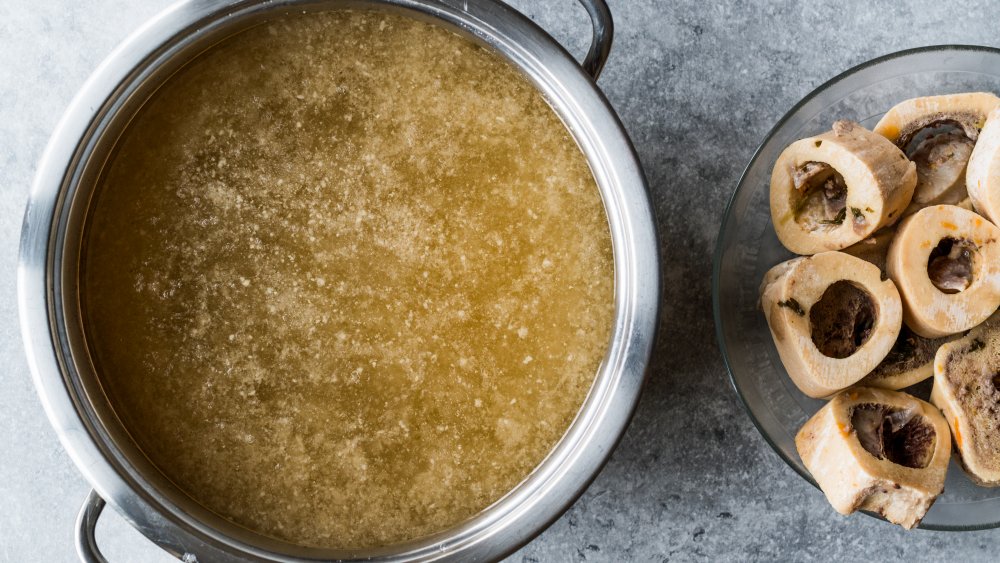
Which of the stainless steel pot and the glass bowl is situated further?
the glass bowl

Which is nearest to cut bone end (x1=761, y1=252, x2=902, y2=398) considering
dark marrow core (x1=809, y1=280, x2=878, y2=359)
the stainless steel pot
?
dark marrow core (x1=809, y1=280, x2=878, y2=359)

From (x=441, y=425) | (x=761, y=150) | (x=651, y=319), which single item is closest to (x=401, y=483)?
(x=441, y=425)

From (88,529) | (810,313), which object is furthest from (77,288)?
(810,313)

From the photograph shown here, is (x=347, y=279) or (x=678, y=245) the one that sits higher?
(x=678, y=245)

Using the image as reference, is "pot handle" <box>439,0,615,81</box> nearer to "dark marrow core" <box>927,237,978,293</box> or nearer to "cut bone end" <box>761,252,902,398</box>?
"cut bone end" <box>761,252,902,398</box>

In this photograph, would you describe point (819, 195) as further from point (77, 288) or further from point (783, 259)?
point (77, 288)

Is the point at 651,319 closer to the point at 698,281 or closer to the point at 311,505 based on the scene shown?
the point at 698,281

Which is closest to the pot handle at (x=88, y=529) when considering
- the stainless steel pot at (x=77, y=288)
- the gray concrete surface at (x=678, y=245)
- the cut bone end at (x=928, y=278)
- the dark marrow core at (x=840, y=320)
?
the stainless steel pot at (x=77, y=288)
